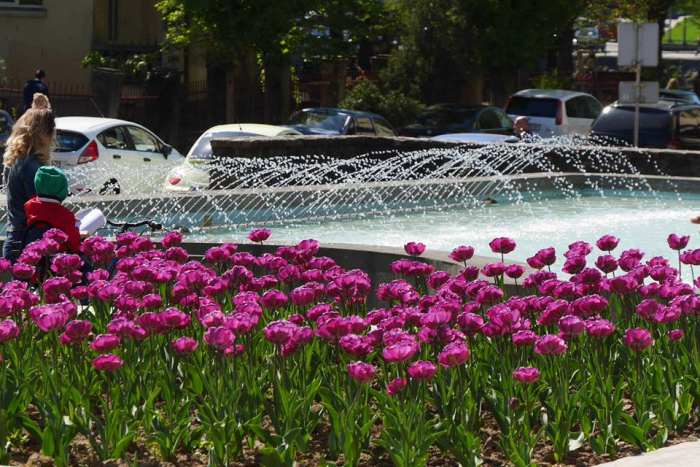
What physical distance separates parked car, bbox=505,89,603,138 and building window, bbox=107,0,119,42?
1137cm

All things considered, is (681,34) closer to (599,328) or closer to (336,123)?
(336,123)

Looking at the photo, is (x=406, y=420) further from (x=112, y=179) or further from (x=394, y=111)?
(x=394, y=111)

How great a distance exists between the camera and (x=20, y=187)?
845cm

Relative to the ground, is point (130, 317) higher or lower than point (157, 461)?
higher

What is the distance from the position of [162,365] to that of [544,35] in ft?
103

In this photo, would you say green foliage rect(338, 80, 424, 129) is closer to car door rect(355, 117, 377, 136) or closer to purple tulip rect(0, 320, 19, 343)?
car door rect(355, 117, 377, 136)

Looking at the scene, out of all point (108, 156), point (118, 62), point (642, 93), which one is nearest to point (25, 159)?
point (108, 156)

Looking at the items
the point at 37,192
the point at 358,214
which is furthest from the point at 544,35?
the point at 37,192

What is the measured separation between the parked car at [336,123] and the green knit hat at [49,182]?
15.3m

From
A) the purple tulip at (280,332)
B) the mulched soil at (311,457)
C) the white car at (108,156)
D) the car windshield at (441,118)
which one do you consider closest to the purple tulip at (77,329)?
the mulched soil at (311,457)

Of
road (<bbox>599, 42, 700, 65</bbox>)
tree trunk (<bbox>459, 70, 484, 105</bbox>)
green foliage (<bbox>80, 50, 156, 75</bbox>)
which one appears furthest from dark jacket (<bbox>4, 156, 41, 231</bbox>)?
road (<bbox>599, 42, 700, 65</bbox>)

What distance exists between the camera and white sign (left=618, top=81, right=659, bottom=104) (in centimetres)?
2293

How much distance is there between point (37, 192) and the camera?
314 inches

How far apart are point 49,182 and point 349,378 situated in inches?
129
